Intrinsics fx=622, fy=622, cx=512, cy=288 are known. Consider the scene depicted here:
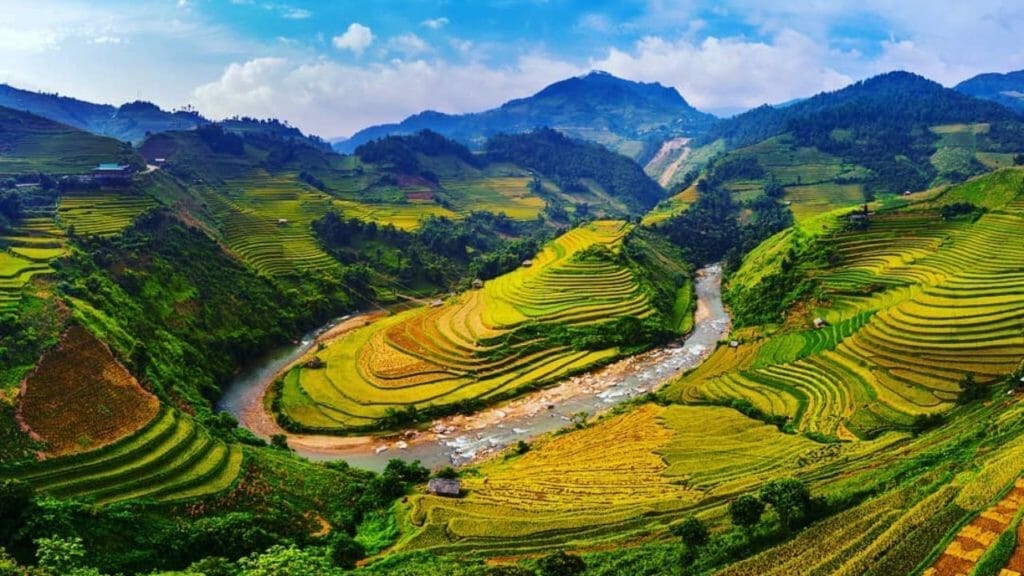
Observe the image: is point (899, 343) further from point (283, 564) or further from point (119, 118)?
point (119, 118)

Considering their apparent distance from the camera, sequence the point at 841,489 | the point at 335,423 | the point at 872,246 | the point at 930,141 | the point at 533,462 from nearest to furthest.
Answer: the point at 841,489 < the point at 533,462 < the point at 335,423 < the point at 872,246 < the point at 930,141

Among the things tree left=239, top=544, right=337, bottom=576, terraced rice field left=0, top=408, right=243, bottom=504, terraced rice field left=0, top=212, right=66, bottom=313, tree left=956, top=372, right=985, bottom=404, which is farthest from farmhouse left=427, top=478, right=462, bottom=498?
terraced rice field left=0, top=212, right=66, bottom=313

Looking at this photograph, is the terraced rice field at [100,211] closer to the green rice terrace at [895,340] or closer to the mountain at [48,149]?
the mountain at [48,149]

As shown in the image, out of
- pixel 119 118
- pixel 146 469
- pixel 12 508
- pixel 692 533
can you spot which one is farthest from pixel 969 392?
pixel 119 118

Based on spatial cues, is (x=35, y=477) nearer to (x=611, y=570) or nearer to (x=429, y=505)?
→ (x=429, y=505)

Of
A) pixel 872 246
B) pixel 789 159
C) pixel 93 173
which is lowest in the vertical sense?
pixel 872 246

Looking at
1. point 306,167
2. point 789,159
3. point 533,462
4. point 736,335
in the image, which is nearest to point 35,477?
point 533,462
